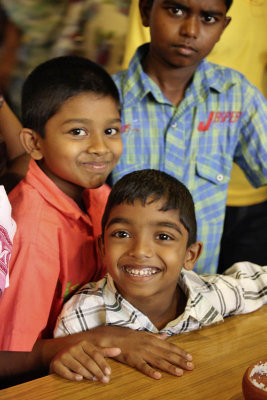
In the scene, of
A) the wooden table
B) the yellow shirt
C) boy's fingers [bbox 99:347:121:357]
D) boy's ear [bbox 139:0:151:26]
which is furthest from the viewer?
the yellow shirt

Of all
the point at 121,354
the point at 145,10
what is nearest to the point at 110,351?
the point at 121,354

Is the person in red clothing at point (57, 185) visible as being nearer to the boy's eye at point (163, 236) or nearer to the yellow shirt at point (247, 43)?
the boy's eye at point (163, 236)

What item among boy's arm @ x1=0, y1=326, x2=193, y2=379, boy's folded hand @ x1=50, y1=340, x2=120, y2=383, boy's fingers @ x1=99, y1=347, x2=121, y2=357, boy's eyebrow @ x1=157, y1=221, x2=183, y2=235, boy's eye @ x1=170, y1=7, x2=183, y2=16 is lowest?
boy's arm @ x1=0, y1=326, x2=193, y2=379

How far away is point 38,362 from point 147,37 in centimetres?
132

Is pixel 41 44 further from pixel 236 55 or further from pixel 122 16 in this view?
pixel 236 55

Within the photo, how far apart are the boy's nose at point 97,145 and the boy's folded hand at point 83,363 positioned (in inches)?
19.1

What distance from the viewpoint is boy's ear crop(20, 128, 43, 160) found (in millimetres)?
1425

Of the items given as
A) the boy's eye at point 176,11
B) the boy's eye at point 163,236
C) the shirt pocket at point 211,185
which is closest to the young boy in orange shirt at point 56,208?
the boy's eye at point 163,236

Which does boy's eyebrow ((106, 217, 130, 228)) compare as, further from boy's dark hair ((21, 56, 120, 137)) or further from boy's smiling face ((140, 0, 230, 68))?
boy's smiling face ((140, 0, 230, 68))

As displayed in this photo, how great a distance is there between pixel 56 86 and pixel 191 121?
56cm

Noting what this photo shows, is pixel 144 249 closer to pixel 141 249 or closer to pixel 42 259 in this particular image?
pixel 141 249

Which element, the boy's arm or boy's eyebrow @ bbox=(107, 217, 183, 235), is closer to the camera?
the boy's arm

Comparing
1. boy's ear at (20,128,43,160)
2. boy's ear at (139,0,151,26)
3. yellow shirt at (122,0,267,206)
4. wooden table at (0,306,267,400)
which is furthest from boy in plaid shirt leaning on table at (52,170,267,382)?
yellow shirt at (122,0,267,206)

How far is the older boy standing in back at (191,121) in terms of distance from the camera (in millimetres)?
1766
